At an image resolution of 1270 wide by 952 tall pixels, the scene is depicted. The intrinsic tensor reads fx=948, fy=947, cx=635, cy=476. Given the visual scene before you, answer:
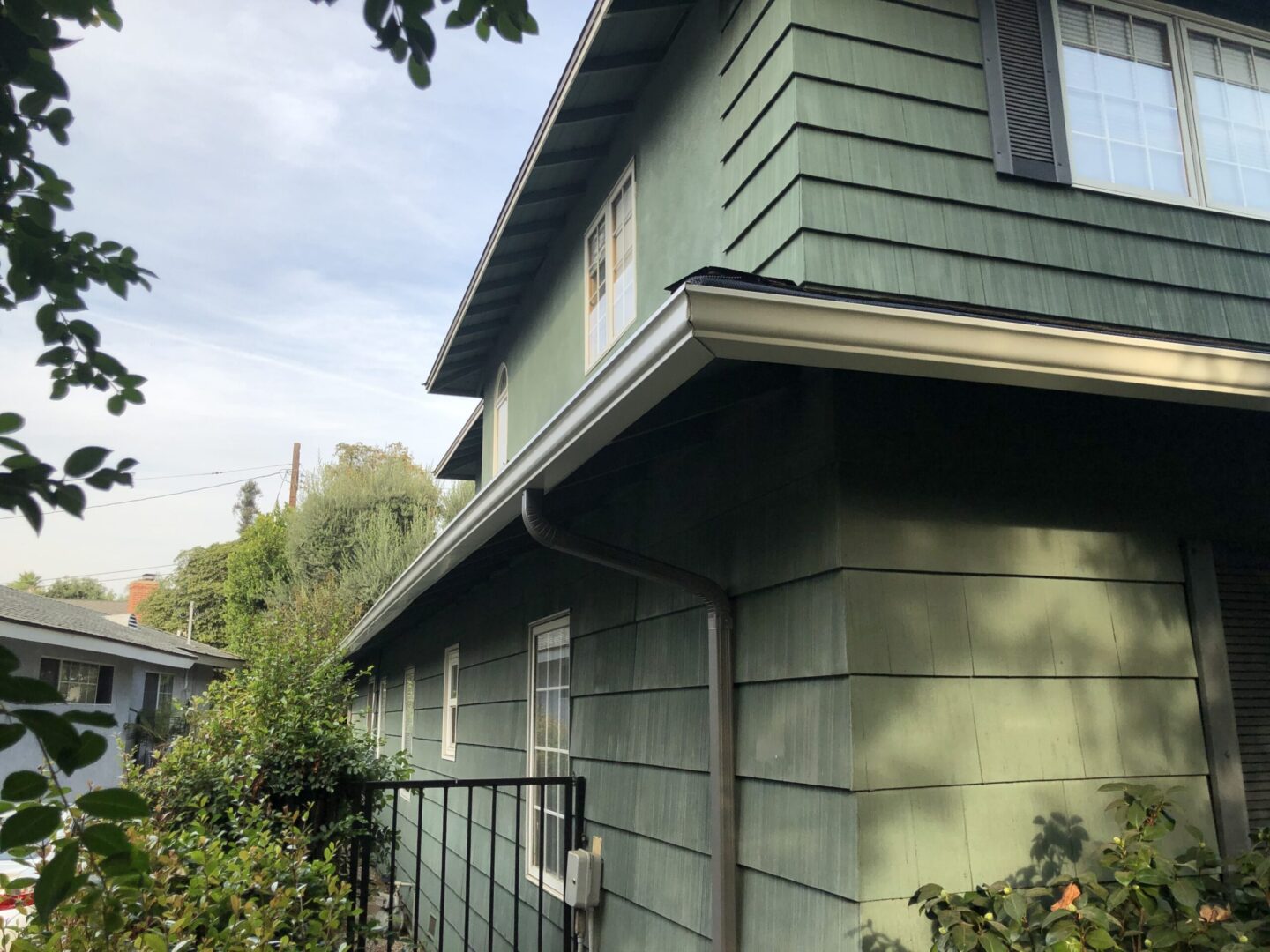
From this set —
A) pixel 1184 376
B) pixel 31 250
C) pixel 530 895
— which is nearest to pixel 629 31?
pixel 1184 376

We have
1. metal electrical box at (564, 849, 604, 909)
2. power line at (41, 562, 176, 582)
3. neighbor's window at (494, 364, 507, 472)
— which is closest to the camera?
metal electrical box at (564, 849, 604, 909)

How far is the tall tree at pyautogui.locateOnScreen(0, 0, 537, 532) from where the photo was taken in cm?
116

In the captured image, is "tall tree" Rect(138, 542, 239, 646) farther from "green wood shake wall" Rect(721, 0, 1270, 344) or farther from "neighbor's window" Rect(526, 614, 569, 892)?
"green wood shake wall" Rect(721, 0, 1270, 344)

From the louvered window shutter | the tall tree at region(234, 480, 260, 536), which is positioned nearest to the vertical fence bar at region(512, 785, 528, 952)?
the louvered window shutter

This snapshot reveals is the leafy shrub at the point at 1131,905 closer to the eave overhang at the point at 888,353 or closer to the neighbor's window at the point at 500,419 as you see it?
the eave overhang at the point at 888,353

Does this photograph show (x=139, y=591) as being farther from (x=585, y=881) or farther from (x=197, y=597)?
(x=585, y=881)

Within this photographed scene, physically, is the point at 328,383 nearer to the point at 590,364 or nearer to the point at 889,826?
the point at 590,364

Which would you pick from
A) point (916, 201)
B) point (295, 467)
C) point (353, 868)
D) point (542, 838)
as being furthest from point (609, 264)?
point (295, 467)

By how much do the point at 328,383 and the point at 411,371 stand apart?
251 inches

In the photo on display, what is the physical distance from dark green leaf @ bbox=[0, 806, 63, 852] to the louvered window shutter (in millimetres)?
3430

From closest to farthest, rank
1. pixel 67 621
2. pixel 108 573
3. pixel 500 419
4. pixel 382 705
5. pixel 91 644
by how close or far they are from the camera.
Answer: pixel 500 419 < pixel 382 705 < pixel 91 644 < pixel 67 621 < pixel 108 573

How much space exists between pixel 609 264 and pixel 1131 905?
3990 millimetres

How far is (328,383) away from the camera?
2997cm

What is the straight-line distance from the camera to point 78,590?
64938 mm
